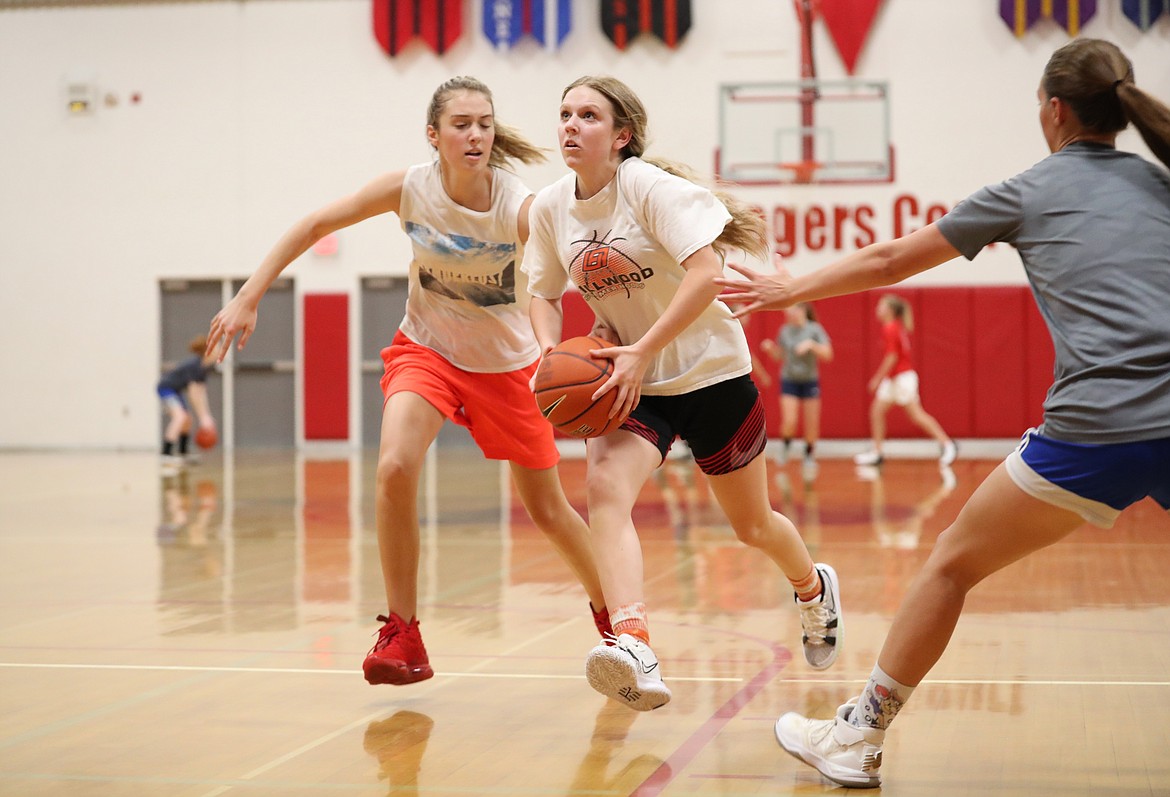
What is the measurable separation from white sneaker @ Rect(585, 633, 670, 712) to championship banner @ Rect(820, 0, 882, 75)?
45.3 ft

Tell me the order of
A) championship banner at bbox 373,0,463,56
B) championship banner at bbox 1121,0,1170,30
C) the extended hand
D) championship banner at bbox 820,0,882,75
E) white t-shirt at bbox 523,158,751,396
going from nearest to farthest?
the extended hand → white t-shirt at bbox 523,158,751,396 → championship banner at bbox 1121,0,1170,30 → championship banner at bbox 820,0,882,75 → championship banner at bbox 373,0,463,56

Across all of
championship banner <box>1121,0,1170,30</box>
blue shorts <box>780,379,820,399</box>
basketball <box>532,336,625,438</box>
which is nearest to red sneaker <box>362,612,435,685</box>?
basketball <box>532,336,625,438</box>

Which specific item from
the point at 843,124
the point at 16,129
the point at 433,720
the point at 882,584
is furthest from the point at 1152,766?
the point at 16,129

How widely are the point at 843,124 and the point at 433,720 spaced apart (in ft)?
41.9

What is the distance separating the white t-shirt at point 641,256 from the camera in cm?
327

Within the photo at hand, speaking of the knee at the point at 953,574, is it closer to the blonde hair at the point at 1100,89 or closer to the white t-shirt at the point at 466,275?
the blonde hair at the point at 1100,89

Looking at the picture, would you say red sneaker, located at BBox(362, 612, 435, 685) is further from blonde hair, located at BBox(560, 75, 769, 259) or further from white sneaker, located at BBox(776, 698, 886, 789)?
blonde hair, located at BBox(560, 75, 769, 259)

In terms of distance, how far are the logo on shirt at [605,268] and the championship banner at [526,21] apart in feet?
44.6

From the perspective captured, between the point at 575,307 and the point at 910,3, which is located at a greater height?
the point at 910,3

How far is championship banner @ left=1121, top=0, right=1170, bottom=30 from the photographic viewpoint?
15156mm

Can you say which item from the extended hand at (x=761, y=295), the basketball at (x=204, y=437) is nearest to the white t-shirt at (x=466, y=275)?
the extended hand at (x=761, y=295)

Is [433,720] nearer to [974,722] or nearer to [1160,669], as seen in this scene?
[974,722]

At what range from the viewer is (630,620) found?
3.12 metres

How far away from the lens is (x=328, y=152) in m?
17.0
